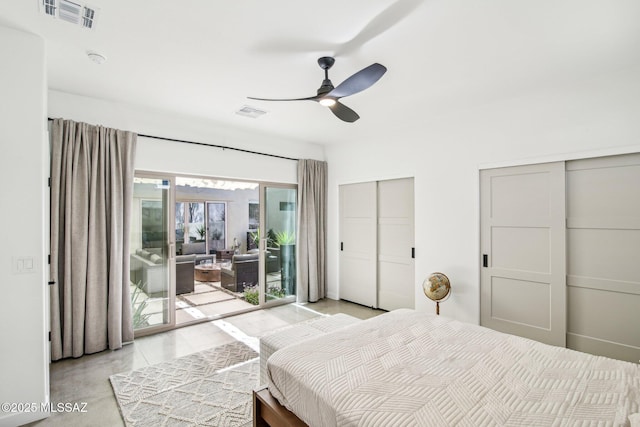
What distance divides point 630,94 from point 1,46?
15.5 feet

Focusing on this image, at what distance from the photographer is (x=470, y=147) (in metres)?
3.62

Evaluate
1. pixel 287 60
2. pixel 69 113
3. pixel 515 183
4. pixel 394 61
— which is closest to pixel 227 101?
pixel 287 60

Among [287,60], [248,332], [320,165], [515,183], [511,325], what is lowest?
[248,332]

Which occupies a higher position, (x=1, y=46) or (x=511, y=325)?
(x=1, y=46)

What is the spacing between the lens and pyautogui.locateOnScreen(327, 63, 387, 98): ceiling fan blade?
81.7 inches

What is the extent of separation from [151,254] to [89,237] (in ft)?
2.47

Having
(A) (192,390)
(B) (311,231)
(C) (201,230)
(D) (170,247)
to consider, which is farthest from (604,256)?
(C) (201,230)

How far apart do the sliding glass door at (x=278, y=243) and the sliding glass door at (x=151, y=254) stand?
1371mm

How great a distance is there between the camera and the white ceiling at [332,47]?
74.6 inches

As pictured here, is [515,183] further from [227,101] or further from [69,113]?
[69,113]

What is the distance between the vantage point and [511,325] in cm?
336

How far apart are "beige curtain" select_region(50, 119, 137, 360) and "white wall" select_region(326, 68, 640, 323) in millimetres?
3180

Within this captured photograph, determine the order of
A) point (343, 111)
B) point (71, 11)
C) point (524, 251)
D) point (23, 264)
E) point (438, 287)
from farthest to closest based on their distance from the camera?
point (438, 287) → point (524, 251) → point (343, 111) → point (23, 264) → point (71, 11)

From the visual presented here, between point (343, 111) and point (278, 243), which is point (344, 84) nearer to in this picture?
point (343, 111)
